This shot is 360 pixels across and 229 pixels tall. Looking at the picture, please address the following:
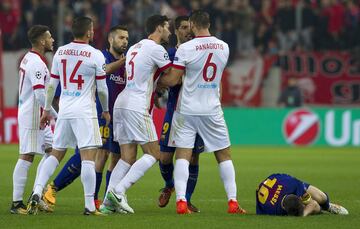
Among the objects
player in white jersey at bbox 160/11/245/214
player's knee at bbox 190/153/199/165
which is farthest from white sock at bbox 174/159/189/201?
player's knee at bbox 190/153/199/165

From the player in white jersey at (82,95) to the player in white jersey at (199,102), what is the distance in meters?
1.00

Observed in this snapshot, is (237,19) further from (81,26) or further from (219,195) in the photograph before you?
(81,26)

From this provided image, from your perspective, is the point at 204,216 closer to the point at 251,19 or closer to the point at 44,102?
the point at 44,102

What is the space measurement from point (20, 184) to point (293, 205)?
3.26 metres

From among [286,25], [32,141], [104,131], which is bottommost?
[32,141]

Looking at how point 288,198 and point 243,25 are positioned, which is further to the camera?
point 243,25

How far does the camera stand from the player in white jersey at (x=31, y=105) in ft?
40.3

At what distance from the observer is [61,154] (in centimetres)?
1202

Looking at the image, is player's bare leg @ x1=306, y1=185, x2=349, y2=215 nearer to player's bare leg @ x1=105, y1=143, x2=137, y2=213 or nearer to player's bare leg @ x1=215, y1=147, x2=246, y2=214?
player's bare leg @ x1=215, y1=147, x2=246, y2=214

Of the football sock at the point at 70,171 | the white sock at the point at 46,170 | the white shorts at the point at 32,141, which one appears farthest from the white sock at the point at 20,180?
the football sock at the point at 70,171

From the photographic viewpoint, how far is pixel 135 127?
40.4 ft

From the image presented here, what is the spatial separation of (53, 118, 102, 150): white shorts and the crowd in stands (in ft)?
51.6

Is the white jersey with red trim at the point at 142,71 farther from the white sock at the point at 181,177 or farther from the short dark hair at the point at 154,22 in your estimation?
the white sock at the point at 181,177

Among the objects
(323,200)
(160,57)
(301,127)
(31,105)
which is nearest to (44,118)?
(31,105)
